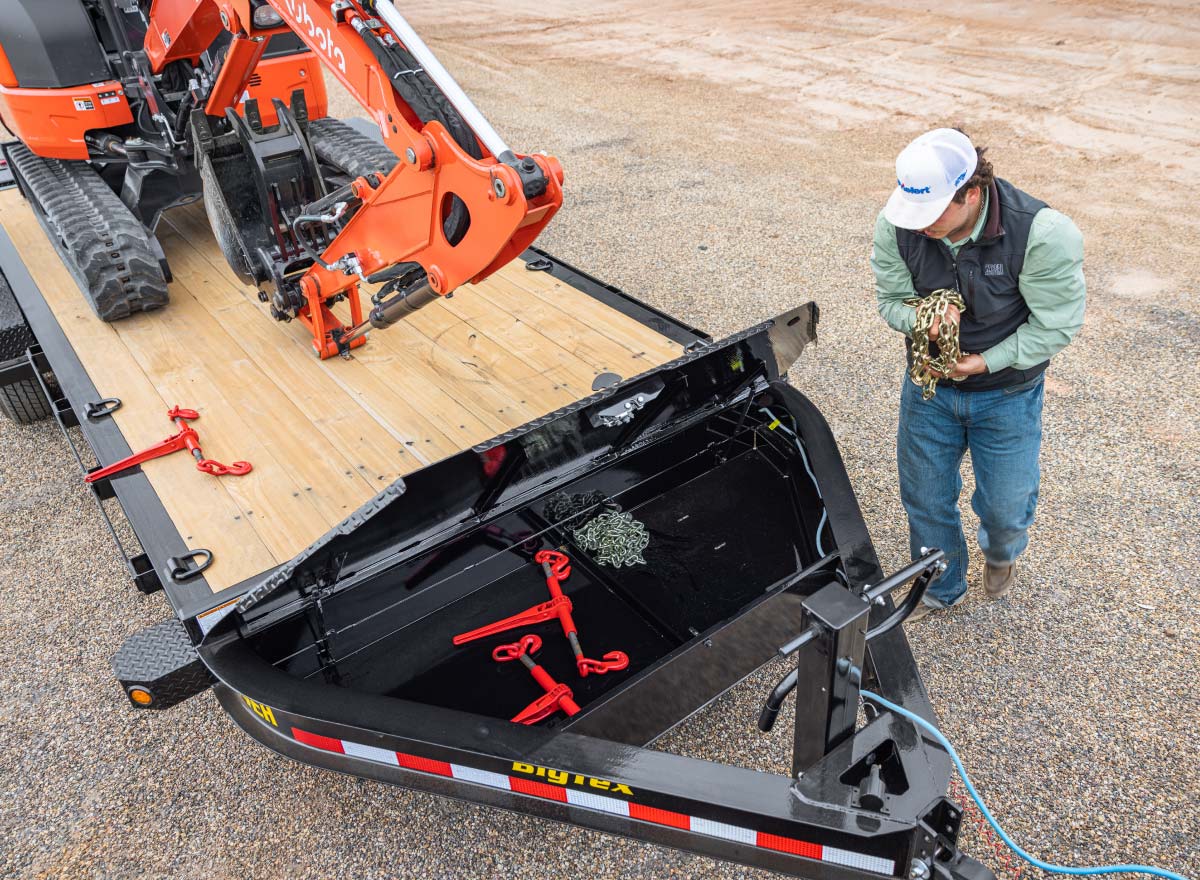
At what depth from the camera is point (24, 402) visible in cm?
494

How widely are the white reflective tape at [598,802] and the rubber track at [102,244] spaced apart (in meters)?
3.55

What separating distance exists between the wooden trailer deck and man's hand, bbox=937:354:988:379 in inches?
59.8

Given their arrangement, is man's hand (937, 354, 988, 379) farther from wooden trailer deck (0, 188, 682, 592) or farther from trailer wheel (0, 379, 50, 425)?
trailer wheel (0, 379, 50, 425)

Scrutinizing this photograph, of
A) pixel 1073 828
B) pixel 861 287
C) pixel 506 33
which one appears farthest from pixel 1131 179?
pixel 506 33

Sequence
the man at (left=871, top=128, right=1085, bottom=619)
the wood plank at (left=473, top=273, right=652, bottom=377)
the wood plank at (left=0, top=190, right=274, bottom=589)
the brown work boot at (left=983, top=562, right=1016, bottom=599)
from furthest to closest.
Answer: the wood plank at (left=473, top=273, right=652, bottom=377)
the brown work boot at (left=983, top=562, right=1016, bottom=599)
the wood plank at (left=0, top=190, right=274, bottom=589)
the man at (left=871, top=128, right=1085, bottom=619)

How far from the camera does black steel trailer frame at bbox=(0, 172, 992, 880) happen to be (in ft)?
6.57

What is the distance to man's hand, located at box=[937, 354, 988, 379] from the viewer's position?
2973 millimetres

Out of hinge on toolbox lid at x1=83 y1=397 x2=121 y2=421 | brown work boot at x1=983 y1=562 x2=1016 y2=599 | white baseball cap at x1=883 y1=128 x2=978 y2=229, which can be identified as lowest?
brown work boot at x1=983 y1=562 x2=1016 y2=599

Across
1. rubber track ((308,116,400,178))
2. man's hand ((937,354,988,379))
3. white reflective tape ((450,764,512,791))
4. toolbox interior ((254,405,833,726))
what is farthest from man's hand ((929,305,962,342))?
rubber track ((308,116,400,178))

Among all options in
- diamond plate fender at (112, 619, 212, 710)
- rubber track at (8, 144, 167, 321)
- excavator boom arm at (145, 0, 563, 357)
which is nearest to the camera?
diamond plate fender at (112, 619, 212, 710)

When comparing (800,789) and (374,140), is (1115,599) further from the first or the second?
(374,140)

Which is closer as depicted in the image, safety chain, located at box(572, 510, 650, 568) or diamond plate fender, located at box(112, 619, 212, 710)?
diamond plate fender, located at box(112, 619, 212, 710)

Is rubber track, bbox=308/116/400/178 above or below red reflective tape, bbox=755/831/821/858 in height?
above

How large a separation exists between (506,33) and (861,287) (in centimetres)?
1013
